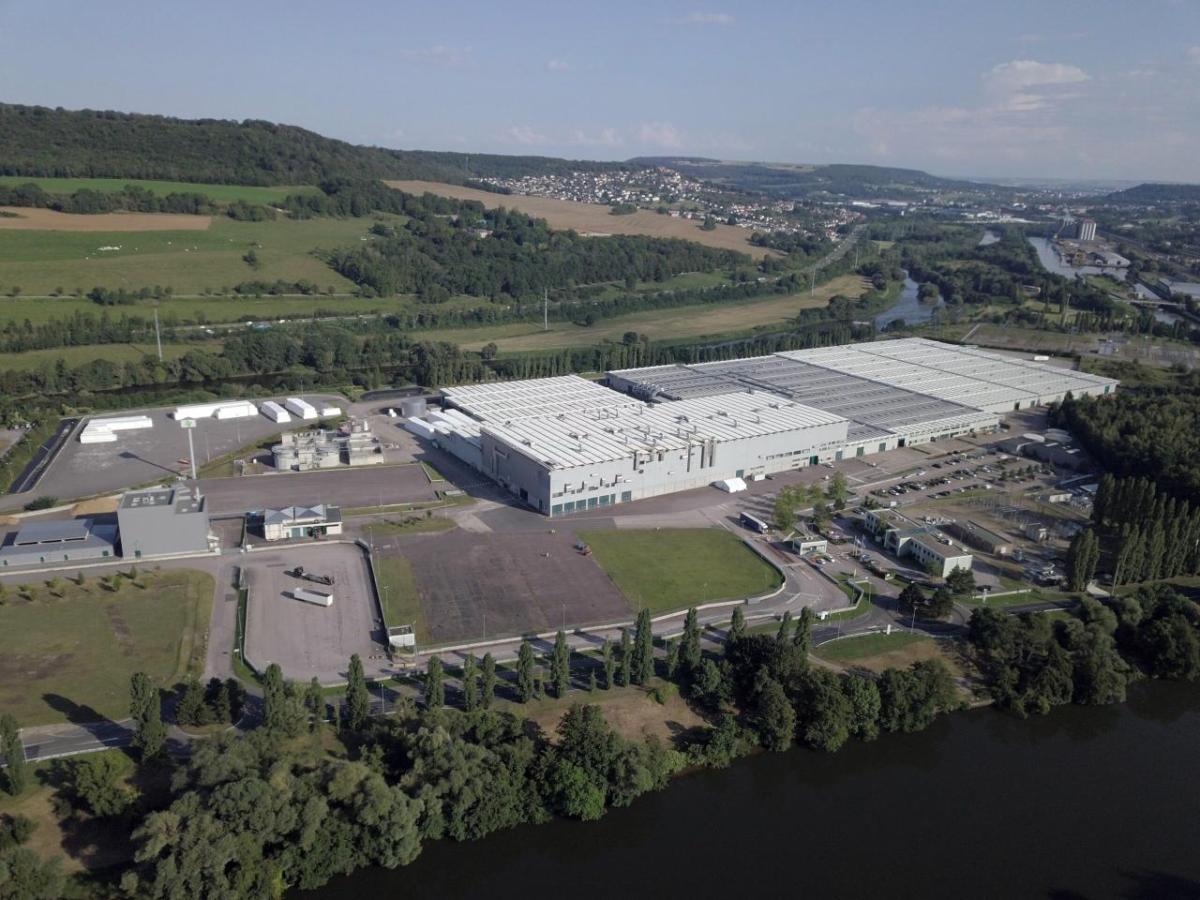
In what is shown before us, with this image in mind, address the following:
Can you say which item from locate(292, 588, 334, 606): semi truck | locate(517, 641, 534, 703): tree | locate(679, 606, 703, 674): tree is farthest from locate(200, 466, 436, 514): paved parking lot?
locate(679, 606, 703, 674): tree

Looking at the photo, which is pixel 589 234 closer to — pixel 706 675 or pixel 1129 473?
pixel 1129 473

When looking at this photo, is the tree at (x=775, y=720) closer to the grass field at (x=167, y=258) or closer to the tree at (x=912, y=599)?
the tree at (x=912, y=599)

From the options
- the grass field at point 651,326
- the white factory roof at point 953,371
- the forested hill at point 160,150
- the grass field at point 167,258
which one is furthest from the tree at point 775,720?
the forested hill at point 160,150

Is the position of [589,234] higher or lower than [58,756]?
higher

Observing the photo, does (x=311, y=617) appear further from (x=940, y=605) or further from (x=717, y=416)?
(x=717, y=416)

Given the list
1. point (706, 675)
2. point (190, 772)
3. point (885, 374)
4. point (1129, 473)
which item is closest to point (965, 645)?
point (706, 675)

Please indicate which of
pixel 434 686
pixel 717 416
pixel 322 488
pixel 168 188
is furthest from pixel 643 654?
pixel 168 188

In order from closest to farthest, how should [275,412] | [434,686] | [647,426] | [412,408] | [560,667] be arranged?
[434,686], [560,667], [647,426], [275,412], [412,408]
